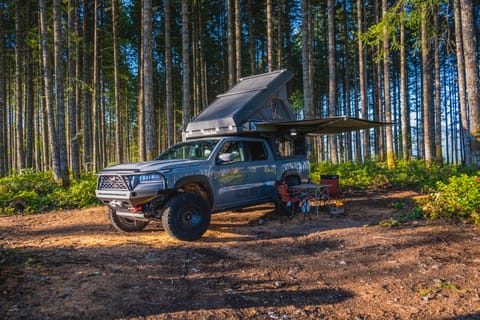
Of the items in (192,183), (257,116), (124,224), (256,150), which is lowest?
(124,224)

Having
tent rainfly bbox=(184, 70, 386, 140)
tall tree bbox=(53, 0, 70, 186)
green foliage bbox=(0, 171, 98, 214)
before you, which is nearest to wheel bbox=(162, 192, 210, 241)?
tent rainfly bbox=(184, 70, 386, 140)

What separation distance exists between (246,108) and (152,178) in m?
3.65

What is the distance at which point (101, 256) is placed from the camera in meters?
5.28

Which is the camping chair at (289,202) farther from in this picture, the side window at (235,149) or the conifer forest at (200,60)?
the conifer forest at (200,60)

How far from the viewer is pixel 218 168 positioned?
272 inches

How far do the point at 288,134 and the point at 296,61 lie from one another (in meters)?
24.6

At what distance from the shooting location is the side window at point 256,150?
7956mm

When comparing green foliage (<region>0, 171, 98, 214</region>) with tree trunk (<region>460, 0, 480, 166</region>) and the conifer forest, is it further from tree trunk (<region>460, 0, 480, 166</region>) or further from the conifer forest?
tree trunk (<region>460, 0, 480, 166</region>)

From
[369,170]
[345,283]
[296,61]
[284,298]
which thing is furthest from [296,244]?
[296,61]

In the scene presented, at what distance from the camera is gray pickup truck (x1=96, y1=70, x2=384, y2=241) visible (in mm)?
6004

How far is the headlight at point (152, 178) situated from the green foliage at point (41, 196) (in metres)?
5.86

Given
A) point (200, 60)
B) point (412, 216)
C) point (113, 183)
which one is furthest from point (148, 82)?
point (200, 60)

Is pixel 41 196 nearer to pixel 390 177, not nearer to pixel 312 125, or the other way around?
pixel 312 125

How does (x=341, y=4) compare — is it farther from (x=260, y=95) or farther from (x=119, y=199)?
(x=119, y=199)
